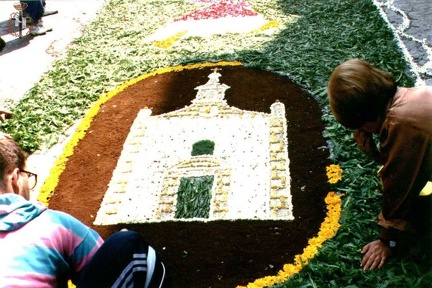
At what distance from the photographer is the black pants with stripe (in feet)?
5.49

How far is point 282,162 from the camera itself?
3475mm

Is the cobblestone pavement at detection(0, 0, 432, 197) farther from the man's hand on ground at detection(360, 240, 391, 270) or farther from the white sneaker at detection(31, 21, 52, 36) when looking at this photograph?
the man's hand on ground at detection(360, 240, 391, 270)

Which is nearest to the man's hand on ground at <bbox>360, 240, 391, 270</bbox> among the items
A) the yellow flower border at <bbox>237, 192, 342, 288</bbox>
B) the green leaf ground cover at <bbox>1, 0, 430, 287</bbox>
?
the green leaf ground cover at <bbox>1, 0, 430, 287</bbox>

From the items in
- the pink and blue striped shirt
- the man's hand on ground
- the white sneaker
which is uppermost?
the pink and blue striped shirt

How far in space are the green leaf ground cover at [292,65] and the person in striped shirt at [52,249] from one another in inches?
43.0

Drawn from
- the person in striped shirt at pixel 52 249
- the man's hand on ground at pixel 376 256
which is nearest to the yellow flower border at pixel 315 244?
the man's hand on ground at pixel 376 256

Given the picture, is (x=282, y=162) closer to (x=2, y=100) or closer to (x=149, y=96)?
(x=149, y=96)

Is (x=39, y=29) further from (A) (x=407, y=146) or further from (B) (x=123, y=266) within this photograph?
(A) (x=407, y=146)

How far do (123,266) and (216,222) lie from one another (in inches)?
54.2

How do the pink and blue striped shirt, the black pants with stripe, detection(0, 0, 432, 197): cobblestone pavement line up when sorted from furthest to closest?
detection(0, 0, 432, 197): cobblestone pavement < the black pants with stripe < the pink and blue striped shirt

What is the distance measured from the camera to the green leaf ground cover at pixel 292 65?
8.54ft

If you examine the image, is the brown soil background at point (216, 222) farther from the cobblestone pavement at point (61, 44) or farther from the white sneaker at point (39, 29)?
the white sneaker at point (39, 29)

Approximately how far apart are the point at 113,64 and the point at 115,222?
283 centimetres

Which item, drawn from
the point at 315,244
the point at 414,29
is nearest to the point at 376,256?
the point at 315,244
